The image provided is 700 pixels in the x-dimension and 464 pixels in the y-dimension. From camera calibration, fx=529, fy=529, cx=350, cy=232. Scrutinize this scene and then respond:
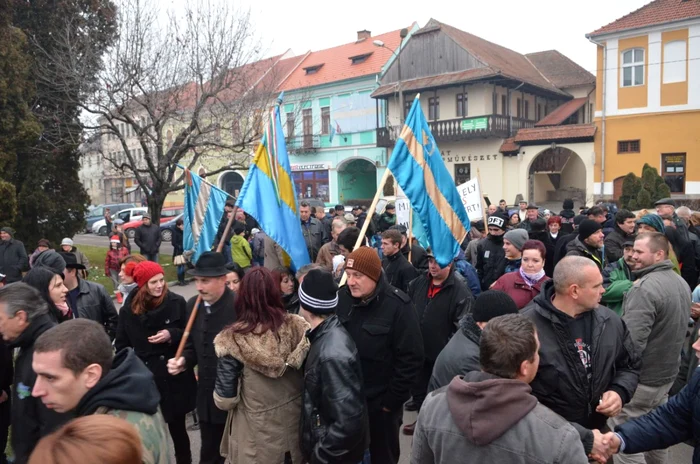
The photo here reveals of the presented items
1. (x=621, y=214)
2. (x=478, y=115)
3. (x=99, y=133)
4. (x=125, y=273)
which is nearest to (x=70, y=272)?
(x=125, y=273)

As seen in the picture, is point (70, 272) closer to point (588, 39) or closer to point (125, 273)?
point (125, 273)

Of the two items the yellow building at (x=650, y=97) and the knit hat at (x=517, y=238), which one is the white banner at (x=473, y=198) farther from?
the yellow building at (x=650, y=97)

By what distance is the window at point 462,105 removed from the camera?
30516mm

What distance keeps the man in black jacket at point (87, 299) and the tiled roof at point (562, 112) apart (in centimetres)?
3009

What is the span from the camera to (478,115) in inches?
1170

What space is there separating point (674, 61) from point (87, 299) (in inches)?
1143

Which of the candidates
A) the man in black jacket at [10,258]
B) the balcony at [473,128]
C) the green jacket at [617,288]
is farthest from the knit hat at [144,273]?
the balcony at [473,128]

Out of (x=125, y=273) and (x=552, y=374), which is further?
(x=125, y=273)

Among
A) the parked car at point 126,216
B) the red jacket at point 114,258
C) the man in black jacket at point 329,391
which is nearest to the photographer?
the man in black jacket at point 329,391

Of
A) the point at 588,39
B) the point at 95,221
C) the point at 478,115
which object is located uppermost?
the point at 588,39

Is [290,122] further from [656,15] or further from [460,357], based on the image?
[656,15]

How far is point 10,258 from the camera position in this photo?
9266 millimetres

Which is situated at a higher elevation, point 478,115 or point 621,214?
point 478,115

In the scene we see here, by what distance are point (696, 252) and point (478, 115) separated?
2345 cm
